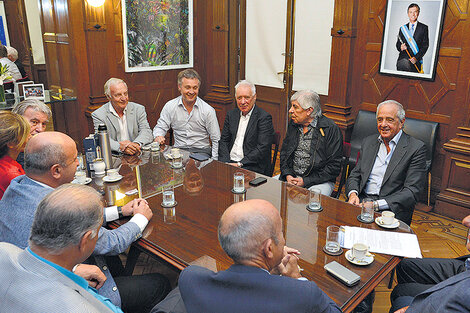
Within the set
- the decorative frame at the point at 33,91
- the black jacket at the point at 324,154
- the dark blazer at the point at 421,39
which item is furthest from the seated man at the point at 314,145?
the decorative frame at the point at 33,91

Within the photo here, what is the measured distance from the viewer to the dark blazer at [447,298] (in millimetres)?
1288

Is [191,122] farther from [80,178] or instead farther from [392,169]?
[392,169]

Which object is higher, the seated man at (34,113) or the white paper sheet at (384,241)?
the seated man at (34,113)

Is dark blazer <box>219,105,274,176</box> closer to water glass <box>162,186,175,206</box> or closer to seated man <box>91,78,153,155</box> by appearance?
seated man <box>91,78,153,155</box>

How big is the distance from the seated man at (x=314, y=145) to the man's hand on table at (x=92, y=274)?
1791 millimetres

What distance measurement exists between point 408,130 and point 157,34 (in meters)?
3.59

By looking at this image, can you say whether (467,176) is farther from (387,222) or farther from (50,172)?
(50,172)

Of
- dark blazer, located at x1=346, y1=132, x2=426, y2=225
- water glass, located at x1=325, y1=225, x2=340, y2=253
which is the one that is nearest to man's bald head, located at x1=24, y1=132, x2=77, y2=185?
water glass, located at x1=325, y1=225, x2=340, y2=253

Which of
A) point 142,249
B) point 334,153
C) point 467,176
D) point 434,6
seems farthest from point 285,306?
point 434,6

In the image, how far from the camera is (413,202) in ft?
8.76

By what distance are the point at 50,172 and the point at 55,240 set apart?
0.70 meters

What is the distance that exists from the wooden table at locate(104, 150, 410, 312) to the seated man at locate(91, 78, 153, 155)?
903 mm

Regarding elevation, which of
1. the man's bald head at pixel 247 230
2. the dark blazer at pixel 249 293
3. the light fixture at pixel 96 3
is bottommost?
the dark blazer at pixel 249 293

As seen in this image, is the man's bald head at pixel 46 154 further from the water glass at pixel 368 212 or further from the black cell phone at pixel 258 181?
the water glass at pixel 368 212
